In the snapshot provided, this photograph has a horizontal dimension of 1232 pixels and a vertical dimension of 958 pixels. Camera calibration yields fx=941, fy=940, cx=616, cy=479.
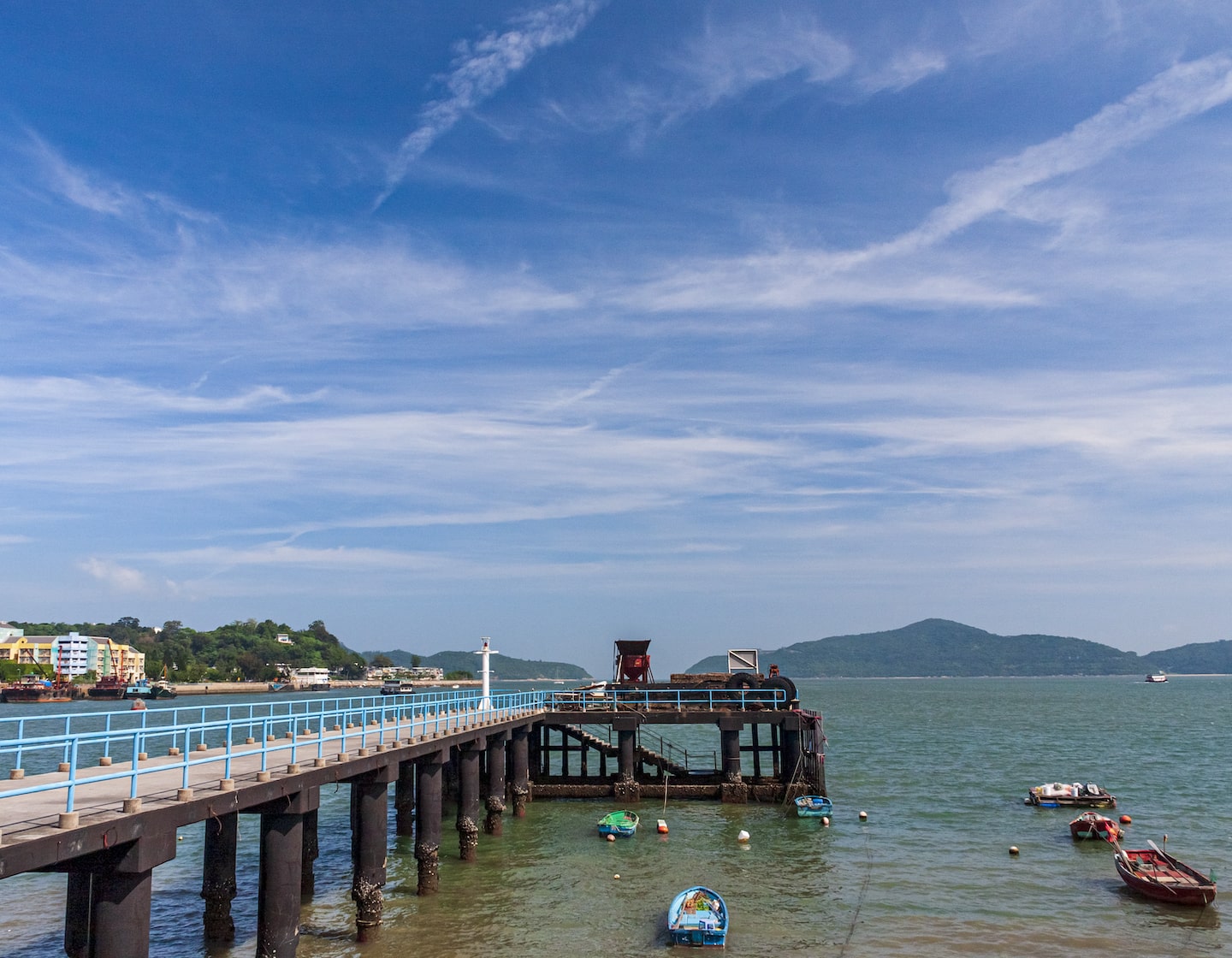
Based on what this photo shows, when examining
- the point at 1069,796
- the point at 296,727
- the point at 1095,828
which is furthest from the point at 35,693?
the point at 1095,828

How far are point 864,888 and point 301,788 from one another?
2085cm

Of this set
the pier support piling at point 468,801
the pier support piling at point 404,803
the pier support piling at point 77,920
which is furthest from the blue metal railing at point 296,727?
the pier support piling at point 77,920

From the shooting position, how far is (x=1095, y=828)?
129 ft

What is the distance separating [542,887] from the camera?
31641 mm

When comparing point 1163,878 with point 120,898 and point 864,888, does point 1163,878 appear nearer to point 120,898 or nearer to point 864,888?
point 864,888

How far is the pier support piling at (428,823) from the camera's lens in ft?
99.2

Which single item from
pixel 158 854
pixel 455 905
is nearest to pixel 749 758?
pixel 455 905

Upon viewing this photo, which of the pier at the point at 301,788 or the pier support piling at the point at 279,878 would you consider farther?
the pier support piling at the point at 279,878

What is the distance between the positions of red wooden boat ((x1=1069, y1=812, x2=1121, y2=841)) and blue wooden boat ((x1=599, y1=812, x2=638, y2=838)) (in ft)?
61.3

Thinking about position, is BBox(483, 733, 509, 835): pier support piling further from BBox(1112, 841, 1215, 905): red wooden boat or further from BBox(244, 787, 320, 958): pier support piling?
BBox(1112, 841, 1215, 905): red wooden boat

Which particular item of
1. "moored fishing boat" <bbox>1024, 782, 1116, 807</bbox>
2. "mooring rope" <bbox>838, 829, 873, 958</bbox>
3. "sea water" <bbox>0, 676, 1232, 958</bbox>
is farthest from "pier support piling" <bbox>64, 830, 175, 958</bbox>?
"moored fishing boat" <bbox>1024, 782, 1116, 807</bbox>

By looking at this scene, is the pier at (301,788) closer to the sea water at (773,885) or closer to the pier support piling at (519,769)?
the pier support piling at (519,769)

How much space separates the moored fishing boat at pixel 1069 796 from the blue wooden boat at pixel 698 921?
2832 cm

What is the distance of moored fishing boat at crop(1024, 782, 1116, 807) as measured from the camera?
1885 inches
